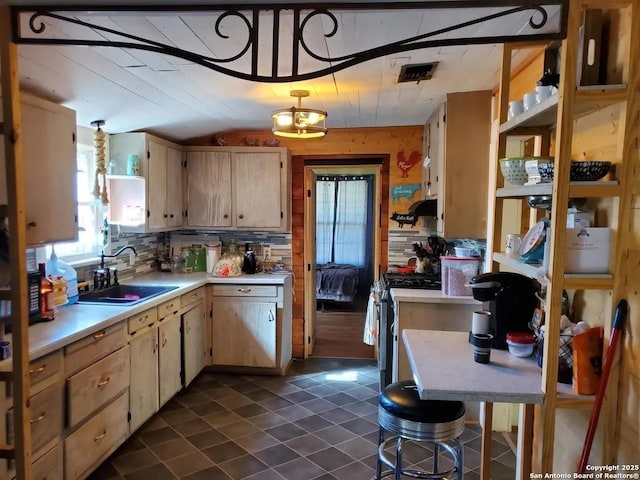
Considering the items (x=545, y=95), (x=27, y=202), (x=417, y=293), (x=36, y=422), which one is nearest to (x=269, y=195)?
(x=417, y=293)

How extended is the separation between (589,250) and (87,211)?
3.32 metres

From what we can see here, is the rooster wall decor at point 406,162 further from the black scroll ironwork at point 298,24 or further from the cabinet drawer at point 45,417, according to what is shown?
the cabinet drawer at point 45,417

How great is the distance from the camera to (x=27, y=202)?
2189mm

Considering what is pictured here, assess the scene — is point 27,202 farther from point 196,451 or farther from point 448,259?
point 448,259

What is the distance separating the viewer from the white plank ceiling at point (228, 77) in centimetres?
197

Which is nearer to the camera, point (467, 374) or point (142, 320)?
point (467, 374)

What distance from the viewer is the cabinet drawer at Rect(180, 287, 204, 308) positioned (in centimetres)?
354

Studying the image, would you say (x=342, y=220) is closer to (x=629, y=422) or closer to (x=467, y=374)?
(x=467, y=374)

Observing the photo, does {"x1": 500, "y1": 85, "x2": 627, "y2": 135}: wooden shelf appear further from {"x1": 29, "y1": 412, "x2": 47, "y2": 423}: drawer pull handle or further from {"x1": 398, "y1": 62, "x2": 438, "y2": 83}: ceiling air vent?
{"x1": 29, "y1": 412, "x2": 47, "y2": 423}: drawer pull handle

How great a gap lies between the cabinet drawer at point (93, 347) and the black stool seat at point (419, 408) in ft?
5.10

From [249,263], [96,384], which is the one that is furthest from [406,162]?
[96,384]

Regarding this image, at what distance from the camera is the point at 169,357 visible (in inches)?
131

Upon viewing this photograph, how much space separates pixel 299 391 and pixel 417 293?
4.41ft

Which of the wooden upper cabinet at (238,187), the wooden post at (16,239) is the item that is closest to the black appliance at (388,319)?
the wooden upper cabinet at (238,187)
